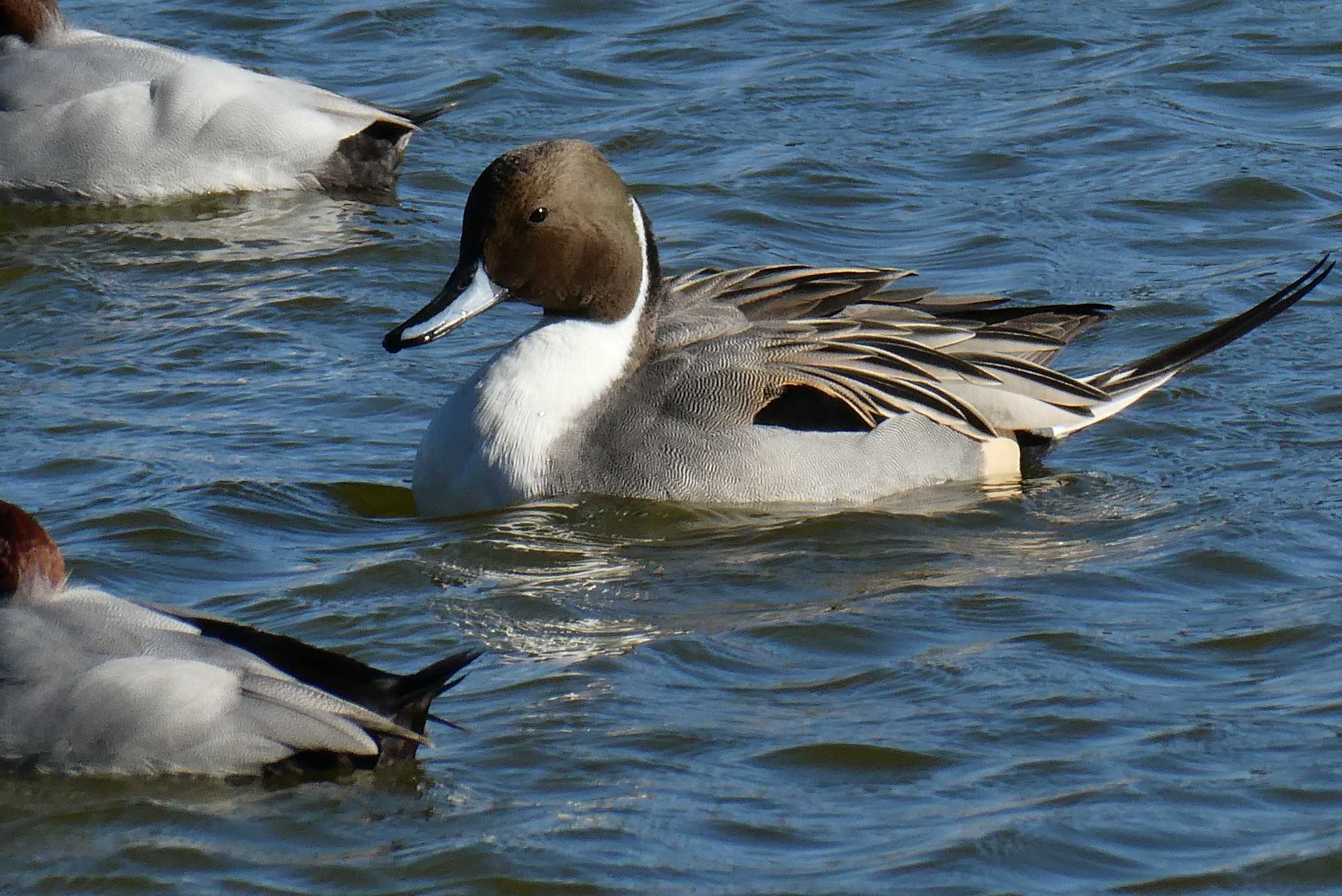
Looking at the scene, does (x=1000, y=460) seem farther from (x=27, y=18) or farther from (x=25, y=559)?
(x=27, y=18)

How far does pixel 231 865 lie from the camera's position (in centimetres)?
465

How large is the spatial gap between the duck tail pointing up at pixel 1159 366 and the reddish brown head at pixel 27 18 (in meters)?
5.23

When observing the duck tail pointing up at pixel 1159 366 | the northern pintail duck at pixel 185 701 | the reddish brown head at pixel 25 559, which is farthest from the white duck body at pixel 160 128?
the northern pintail duck at pixel 185 701

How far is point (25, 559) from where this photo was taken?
502 cm

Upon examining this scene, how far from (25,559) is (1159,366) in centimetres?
395

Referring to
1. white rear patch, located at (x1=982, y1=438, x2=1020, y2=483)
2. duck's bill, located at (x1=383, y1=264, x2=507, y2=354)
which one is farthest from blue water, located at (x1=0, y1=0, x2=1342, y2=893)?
duck's bill, located at (x1=383, y1=264, x2=507, y2=354)

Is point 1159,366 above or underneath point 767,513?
above

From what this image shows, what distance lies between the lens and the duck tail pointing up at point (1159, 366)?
741 centimetres

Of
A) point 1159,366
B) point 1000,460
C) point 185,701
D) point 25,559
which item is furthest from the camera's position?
point 1159,366

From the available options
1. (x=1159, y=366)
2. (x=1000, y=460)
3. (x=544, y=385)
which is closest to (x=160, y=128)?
(x=544, y=385)

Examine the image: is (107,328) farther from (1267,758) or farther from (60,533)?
(1267,758)

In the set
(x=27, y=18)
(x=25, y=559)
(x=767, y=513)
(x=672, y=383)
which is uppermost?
(x=27, y=18)

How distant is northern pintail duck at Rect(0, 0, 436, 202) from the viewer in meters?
10.2

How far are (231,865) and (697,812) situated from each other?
0.96 metres
